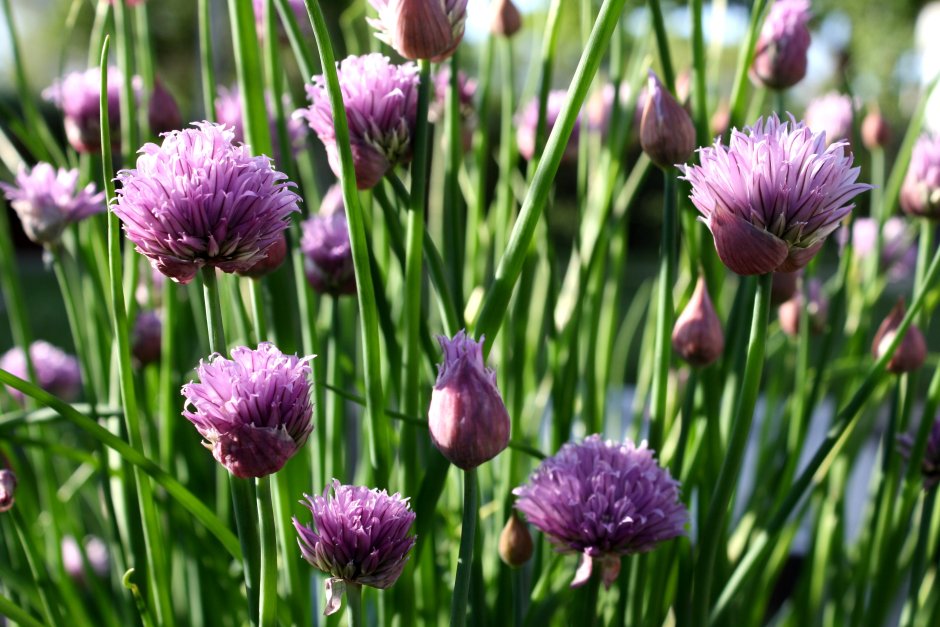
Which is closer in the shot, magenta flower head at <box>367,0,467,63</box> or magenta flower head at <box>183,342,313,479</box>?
magenta flower head at <box>183,342,313,479</box>

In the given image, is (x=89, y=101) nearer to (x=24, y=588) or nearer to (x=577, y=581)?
(x=24, y=588)

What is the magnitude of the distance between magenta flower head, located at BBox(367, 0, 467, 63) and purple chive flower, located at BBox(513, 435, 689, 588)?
0.24 meters

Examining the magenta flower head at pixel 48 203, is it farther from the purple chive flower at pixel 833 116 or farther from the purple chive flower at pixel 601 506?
the purple chive flower at pixel 833 116

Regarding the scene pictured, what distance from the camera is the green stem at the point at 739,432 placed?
1.39 ft

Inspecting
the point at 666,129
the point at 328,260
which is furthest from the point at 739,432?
the point at 328,260

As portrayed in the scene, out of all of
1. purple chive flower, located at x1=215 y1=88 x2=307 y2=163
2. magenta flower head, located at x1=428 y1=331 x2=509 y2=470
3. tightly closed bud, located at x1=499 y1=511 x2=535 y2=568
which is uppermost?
purple chive flower, located at x1=215 y1=88 x2=307 y2=163

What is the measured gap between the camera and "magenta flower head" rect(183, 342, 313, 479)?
391 millimetres

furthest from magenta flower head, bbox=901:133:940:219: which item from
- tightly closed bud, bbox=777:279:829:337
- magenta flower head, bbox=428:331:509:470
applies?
magenta flower head, bbox=428:331:509:470

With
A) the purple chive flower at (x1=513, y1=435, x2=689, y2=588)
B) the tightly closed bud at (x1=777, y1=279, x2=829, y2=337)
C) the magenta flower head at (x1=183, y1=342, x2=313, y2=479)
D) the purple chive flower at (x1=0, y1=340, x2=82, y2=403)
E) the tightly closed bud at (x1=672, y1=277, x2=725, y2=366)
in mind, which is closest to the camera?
the magenta flower head at (x1=183, y1=342, x2=313, y2=479)

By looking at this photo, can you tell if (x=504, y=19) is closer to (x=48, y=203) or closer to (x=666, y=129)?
(x=666, y=129)

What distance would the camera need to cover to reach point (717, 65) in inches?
38.5

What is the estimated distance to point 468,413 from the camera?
41cm

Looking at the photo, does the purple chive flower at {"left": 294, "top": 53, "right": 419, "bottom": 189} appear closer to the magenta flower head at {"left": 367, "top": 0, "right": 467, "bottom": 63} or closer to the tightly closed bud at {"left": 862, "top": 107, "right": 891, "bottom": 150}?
the magenta flower head at {"left": 367, "top": 0, "right": 467, "bottom": 63}

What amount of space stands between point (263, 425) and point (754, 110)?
Result: 0.66m
